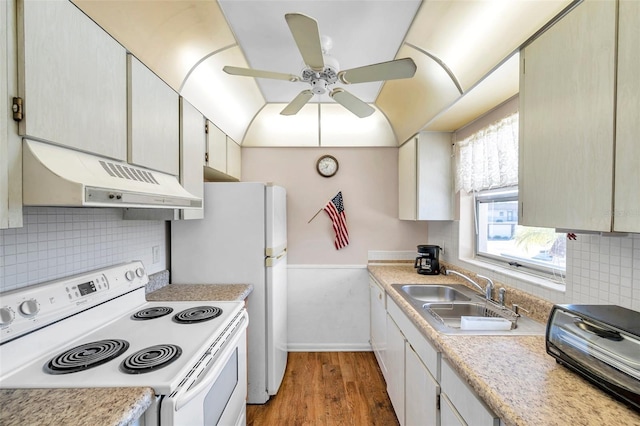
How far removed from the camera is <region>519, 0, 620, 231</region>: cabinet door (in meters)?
0.87

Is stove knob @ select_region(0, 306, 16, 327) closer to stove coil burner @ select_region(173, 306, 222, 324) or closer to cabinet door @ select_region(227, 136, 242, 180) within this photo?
stove coil burner @ select_region(173, 306, 222, 324)

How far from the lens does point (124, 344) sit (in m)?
1.17

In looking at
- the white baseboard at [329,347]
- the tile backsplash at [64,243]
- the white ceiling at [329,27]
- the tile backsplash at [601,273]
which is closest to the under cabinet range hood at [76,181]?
the tile backsplash at [64,243]

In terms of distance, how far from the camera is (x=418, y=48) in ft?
5.92

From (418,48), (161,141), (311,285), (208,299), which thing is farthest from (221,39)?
(311,285)

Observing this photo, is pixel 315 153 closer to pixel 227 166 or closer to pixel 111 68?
pixel 227 166

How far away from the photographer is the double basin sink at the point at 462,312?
1.36m

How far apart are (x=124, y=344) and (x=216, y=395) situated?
0.48m

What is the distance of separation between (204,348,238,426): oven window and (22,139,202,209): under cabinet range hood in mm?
902

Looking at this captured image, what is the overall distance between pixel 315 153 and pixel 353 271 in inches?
55.4

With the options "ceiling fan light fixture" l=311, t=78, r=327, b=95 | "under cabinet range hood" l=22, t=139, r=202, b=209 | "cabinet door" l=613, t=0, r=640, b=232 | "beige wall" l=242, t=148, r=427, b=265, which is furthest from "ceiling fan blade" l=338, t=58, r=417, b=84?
"beige wall" l=242, t=148, r=427, b=265

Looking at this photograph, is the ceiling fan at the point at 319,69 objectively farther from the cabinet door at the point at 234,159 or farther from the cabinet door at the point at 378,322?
the cabinet door at the point at 378,322

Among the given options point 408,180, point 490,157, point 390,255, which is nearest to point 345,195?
point 408,180

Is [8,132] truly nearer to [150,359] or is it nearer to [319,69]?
[150,359]
